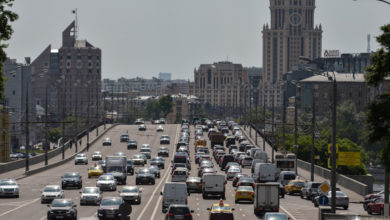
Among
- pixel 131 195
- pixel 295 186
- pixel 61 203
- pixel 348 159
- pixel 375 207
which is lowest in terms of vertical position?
pixel 295 186

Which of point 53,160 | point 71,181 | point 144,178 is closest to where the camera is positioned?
point 71,181

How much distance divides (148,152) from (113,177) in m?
44.2

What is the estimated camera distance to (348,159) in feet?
320

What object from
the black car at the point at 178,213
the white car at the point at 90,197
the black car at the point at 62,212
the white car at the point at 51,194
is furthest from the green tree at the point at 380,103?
the white car at the point at 51,194

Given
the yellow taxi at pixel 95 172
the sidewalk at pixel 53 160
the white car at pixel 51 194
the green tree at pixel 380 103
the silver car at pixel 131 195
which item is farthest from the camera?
the sidewalk at pixel 53 160

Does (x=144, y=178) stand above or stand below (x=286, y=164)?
below

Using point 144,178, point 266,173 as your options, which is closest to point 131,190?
point 144,178

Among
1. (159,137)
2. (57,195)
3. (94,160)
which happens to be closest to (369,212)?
(57,195)

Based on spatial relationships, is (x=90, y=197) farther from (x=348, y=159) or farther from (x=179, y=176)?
(x=348, y=159)

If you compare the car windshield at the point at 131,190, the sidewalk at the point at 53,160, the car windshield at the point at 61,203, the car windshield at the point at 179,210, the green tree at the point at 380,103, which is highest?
the green tree at the point at 380,103

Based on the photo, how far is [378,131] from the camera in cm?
2925

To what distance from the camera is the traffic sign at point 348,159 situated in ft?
318

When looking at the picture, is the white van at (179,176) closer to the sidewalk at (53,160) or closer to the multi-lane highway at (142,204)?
the multi-lane highway at (142,204)

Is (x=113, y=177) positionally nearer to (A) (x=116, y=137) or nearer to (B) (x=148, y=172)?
(B) (x=148, y=172)
